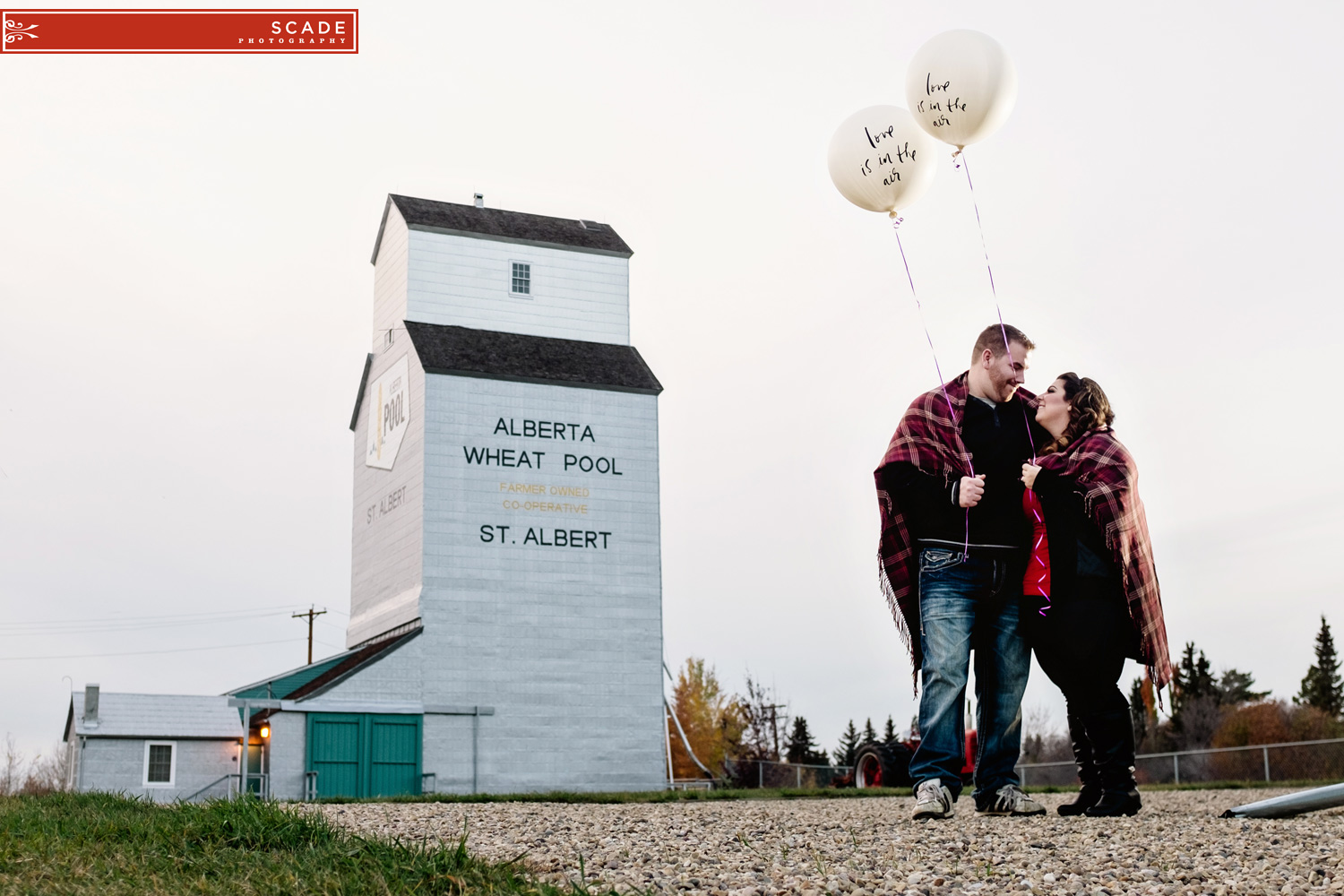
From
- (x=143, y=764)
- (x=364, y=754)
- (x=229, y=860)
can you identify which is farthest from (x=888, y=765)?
(x=229, y=860)

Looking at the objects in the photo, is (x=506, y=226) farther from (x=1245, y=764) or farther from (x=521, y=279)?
(x=1245, y=764)

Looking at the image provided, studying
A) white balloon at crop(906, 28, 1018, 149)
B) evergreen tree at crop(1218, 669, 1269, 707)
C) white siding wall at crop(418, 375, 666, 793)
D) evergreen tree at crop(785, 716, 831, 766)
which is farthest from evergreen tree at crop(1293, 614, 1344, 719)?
white balloon at crop(906, 28, 1018, 149)

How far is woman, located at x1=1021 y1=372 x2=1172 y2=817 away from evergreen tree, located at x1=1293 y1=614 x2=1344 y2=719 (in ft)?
185

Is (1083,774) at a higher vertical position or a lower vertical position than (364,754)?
higher

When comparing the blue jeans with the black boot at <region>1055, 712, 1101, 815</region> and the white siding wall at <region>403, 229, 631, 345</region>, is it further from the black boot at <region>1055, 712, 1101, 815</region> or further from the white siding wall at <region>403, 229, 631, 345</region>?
the white siding wall at <region>403, 229, 631, 345</region>

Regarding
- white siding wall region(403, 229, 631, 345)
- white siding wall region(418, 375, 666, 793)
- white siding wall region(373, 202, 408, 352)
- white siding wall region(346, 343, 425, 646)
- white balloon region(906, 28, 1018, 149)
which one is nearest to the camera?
white balloon region(906, 28, 1018, 149)

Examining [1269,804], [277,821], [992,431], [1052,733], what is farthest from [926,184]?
[1052,733]

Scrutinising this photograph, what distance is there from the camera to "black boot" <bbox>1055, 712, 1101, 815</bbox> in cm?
653

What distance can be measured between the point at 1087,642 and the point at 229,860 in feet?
13.3

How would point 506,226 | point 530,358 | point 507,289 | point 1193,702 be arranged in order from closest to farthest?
point 530,358 < point 507,289 < point 506,226 < point 1193,702

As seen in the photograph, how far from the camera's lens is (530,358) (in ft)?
102

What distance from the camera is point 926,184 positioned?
835 cm

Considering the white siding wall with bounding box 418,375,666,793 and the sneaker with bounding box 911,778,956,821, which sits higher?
the white siding wall with bounding box 418,375,666,793

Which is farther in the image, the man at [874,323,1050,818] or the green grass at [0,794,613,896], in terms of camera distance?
the man at [874,323,1050,818]
